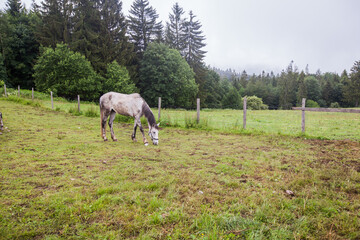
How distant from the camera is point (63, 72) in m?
25.5

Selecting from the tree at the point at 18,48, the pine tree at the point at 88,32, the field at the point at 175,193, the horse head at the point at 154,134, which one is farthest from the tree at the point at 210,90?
the field at the point at 175,193

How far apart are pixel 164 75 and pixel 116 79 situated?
25.1ft

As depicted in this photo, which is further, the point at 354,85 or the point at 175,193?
the point at 354,85

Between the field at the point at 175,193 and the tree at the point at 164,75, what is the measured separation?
26.2 m

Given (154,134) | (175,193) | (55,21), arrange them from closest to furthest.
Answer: (175,193)
(154,134)
(55,21)

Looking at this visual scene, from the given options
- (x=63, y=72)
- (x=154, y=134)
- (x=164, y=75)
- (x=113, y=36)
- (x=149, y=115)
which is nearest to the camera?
(x=154, y=134)

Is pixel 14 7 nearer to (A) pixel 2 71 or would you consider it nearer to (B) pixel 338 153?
(A) pixel 2 71

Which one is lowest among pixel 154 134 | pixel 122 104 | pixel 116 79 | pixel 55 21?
pixel 154 134

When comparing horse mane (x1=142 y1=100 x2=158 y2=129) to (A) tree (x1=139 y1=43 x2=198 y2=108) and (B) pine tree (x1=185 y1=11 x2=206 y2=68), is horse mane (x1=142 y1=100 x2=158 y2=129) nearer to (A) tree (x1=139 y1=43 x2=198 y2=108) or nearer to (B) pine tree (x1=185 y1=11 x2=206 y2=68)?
(A) tree (x1=139 y1=43 x2=198 y2=108)

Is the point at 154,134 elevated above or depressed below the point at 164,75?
below

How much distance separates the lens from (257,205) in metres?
3.00

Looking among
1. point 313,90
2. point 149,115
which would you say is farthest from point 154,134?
point 313,90

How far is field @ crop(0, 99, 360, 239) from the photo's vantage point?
7.88 ft

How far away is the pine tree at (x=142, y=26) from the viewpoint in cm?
3321
